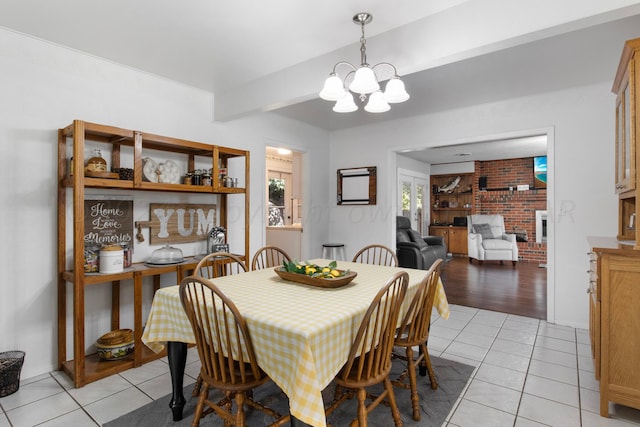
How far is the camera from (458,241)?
858 centimetres

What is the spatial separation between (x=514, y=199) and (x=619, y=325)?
690cm

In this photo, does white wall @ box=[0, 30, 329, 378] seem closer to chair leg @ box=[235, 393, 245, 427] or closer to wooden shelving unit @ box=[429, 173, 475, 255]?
chair leg @ box=[235, 393, 245, 427]

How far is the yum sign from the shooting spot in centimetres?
319

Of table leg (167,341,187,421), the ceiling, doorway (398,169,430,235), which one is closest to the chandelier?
the ceiling

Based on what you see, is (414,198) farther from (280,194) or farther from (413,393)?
(413,393)

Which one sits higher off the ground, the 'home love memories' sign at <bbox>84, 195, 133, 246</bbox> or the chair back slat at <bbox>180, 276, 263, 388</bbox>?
the 'home love memories' sign at <bbox>84, 195, 133, 246</bbox>

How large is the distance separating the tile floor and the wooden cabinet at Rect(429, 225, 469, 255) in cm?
541

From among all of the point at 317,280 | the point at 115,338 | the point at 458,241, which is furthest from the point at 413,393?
the point at 458,241

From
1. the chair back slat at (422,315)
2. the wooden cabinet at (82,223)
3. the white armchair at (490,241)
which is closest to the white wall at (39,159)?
the wooden cabinet at (82,223)

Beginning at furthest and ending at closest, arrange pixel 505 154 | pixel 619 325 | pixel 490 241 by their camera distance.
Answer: pixel 505 154, pixel 490 241, pixel 619 325

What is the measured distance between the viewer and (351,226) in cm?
518

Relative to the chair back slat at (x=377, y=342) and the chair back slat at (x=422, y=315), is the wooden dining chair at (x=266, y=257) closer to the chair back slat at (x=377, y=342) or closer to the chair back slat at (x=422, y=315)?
the chair back slat at (x=422, y=315)

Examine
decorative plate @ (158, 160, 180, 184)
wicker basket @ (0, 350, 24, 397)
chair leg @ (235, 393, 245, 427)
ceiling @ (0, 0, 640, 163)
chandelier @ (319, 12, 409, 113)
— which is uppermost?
ceiling @ (0, 0, 640, 163)

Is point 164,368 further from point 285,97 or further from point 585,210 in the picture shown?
point 585,210
